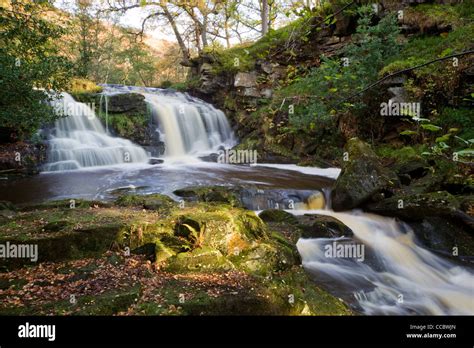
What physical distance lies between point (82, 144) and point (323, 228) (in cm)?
1112

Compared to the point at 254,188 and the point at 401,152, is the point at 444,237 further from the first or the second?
the point at 401,152

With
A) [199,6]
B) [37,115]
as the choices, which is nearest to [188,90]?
[199,6]

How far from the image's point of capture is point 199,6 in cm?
2019

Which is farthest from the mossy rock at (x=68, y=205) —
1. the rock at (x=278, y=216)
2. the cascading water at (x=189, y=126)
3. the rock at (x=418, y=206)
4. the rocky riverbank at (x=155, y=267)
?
the cascading water at (x=189, y=126)

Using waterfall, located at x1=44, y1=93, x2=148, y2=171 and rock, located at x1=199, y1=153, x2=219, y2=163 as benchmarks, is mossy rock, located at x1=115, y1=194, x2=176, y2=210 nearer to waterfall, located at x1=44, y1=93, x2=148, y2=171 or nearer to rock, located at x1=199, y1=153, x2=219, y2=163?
waterfall, located at x1=44, y1=93, x2=148, y2=171

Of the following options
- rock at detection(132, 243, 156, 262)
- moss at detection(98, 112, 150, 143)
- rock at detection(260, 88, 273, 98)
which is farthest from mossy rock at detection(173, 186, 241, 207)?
rock at detection(260, 88, 273, 98)

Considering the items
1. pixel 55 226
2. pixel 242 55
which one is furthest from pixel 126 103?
pixel 55 226

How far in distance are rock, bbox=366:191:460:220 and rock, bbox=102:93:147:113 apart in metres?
12.8

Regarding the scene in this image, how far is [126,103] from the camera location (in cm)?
1580

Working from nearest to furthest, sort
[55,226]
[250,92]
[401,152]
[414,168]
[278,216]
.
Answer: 1. [55,226]
2. [278,216]
3. [414,168]
4. [401,152]
5. [250,92]

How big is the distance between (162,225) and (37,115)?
5.81 metres

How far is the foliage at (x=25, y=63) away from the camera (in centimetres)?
691

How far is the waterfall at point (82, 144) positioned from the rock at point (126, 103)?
1.08m

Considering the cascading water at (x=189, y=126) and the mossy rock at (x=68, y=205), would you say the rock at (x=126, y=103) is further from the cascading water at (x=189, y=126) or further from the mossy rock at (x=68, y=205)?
the mossy rock at (x=68, y=205)
